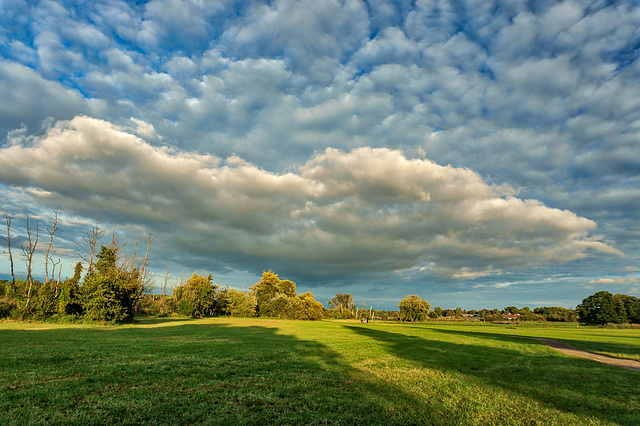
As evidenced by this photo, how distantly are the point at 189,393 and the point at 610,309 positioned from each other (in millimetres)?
139938

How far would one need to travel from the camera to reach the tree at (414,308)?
103062mm

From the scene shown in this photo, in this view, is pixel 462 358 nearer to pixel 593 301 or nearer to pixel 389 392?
pixel 389 392

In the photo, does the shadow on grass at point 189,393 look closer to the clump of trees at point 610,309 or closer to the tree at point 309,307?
the tree at point 309,307

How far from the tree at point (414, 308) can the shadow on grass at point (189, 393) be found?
3940 inches

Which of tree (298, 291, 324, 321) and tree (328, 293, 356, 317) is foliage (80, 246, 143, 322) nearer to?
tree (298, 291, 324, 321)

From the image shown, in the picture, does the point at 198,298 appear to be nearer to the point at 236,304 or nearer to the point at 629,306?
the point at 236,304

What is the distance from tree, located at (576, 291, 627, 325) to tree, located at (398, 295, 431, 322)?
190 feet

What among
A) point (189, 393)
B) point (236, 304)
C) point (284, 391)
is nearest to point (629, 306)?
point (236, 304)

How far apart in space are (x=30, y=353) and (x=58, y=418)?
8.81 m

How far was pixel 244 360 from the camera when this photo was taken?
12.4m

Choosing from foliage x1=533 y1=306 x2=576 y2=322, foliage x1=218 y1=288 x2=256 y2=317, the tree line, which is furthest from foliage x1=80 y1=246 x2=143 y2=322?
foliage x1=533 y1=306 x2=576 y2=322

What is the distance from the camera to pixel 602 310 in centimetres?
10275

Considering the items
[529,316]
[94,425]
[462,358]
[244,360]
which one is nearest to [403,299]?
[529,316]

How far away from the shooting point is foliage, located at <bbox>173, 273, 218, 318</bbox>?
60356 mm
